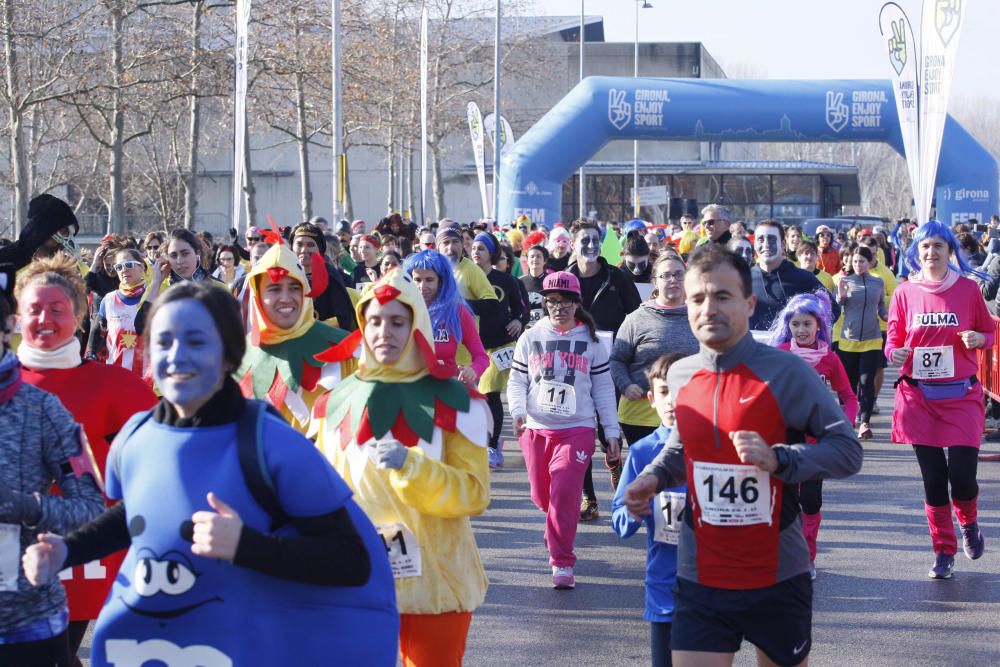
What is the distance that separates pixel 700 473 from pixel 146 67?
82.2 feet

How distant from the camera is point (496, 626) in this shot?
6836 mm

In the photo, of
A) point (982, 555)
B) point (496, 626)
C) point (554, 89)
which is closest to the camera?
point (496, 626)

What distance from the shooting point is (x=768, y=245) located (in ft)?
28.7

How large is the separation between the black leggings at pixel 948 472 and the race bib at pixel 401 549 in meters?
4.16

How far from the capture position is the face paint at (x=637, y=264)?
12.0 metres

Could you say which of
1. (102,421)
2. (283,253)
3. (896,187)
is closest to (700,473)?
(102,421)

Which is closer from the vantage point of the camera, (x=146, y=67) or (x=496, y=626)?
(x=496, y=626)

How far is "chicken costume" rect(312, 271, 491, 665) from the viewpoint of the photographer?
14.0 feet

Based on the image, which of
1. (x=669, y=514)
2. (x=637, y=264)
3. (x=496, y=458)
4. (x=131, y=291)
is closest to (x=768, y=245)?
(x=637, y=264)

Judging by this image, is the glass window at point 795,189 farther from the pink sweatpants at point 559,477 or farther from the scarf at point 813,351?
the pink sweatpants at point 559,477

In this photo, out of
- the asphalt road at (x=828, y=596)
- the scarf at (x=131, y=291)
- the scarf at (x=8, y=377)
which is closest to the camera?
the scarf at (x=8, y=377)

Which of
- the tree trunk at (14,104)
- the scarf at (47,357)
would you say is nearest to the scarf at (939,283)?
the scarf at (47,357)

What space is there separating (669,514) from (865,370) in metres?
9.47

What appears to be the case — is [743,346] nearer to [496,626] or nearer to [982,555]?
[496,626]
